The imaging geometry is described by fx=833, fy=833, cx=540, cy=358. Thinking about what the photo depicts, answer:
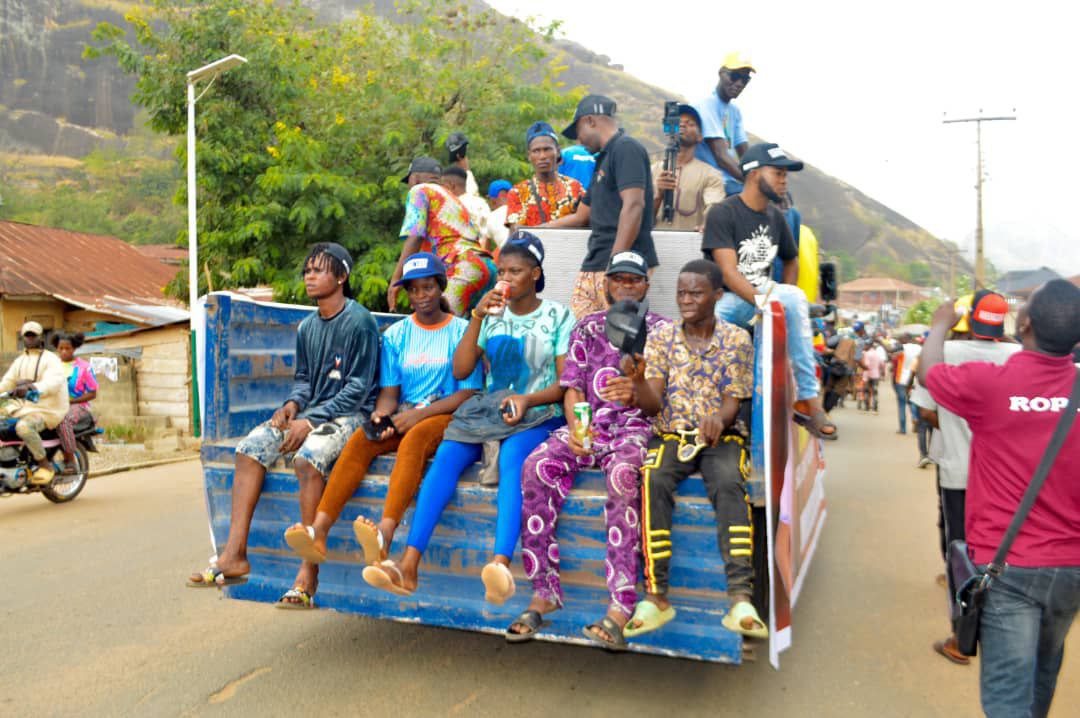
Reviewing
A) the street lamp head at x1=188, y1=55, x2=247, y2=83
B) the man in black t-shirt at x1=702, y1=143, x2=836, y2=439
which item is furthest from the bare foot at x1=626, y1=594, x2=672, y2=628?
the street lamp head at x1=188, y1=55, x2=247, y2=83

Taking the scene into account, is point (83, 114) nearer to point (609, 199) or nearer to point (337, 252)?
point (337, 252)

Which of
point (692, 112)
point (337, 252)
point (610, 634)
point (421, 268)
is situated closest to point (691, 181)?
point (692, 112)

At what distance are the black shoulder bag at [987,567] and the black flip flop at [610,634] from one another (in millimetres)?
1170

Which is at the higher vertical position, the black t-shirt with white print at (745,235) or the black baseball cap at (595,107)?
the black baseball cap at (595,107)

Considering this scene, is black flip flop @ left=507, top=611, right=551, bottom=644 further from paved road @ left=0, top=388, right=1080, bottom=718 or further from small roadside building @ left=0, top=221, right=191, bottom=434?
small roadside building @ left=0, top=221, right=191, bottom=434

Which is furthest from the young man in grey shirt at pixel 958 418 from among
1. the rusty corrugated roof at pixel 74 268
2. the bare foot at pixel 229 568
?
the rusty corrugated roof at pixel 74 268

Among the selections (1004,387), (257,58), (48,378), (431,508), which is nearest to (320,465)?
(431,508)

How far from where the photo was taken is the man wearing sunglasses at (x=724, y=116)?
20.0 feet

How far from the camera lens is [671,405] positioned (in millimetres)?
3709

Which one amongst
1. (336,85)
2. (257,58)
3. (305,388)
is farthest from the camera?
(336,85)

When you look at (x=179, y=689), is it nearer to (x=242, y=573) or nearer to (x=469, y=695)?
(x=242, y=573)

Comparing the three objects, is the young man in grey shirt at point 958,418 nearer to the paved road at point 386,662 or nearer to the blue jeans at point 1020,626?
the paved road at point 386,662

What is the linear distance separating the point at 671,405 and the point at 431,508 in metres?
1.14

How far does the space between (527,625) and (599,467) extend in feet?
2.45
